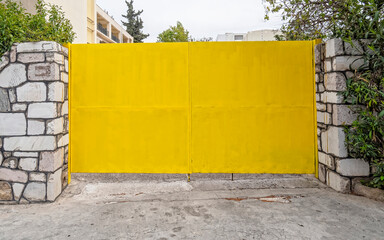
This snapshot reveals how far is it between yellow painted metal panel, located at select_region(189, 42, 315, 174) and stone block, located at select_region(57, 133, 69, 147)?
1872 millimetres

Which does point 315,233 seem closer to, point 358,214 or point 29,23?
point 358,214

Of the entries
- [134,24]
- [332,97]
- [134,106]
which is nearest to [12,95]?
[134,106]

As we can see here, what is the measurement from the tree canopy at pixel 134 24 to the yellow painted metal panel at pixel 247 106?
35.2 m

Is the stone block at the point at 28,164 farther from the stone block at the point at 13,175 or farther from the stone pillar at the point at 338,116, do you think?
the stone pillar at the point at 338,116

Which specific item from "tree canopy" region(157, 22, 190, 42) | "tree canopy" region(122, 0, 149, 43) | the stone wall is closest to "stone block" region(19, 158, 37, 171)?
the stone wall

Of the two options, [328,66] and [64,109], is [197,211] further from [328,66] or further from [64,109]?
[328,66]

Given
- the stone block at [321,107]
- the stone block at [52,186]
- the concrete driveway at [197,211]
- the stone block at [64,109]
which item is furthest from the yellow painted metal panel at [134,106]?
the stone block at [321,107]

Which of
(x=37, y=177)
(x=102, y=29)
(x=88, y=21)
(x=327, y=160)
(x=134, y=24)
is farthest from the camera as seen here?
(x=134, y=24)

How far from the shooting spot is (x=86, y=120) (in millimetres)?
3623

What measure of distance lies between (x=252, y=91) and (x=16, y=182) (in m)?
3.47

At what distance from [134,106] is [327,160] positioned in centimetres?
295

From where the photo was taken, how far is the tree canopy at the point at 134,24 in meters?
36.3

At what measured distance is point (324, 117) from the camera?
3451 mm

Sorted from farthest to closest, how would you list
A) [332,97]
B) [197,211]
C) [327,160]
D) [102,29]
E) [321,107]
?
[102,29] → [321,107] → [327,160] → [332,97] → [197,211]
